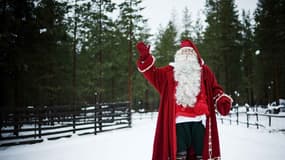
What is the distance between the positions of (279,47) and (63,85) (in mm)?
16252

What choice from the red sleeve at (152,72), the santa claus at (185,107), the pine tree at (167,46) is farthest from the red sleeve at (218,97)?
the pine tree at (167,46)

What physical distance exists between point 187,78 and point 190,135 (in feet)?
2.49

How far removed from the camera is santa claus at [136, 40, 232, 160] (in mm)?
2811

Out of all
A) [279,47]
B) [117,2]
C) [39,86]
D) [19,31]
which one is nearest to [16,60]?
[19,31]

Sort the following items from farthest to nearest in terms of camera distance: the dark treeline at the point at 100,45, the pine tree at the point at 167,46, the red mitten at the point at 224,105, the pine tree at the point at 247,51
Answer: the pine tree at the point at 247,51
the pine tree at the point at 167,46
the dark treeline at the point at 100,45
the red mitten at the point at 224,105

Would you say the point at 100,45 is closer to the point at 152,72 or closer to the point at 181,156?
the point at 152,72

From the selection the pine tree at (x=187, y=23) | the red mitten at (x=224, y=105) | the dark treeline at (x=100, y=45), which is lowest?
the red mitten at (x=224, y=105)

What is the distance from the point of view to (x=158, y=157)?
114 inches

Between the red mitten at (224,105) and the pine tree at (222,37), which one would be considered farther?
the pine tree at (222,37)

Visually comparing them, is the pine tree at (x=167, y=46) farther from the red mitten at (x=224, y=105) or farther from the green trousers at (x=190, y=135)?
the green trousers at (x=190, y=135)

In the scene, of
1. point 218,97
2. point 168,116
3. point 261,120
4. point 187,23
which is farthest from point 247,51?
point 168,116

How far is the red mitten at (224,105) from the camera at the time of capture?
2.87 m

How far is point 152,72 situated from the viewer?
300 cm

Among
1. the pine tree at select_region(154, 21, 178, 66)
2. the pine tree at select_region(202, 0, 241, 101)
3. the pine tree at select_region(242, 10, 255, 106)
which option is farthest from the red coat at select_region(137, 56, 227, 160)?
the pine tree at select_region(242, 10, 255, 106)
